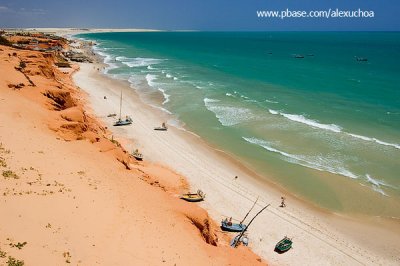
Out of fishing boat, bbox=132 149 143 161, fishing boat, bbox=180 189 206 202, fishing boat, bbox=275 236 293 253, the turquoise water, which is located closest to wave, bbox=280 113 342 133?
the turquoise water

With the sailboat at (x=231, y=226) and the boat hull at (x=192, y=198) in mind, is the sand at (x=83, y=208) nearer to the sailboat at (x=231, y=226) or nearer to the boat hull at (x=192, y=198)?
the sailboat at (x=231, y=226)

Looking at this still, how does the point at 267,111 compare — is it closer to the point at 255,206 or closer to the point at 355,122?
the point at 355,122

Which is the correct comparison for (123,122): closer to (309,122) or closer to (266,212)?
(266,212)

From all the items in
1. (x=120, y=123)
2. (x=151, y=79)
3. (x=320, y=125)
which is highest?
(x=151, y=79)

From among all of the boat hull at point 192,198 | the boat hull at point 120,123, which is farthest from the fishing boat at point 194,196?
the boat hull at point 120,123

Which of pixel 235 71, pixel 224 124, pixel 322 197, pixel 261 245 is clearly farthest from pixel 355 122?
pixel 235 71

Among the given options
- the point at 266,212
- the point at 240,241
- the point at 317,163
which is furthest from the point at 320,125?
the point at 240,241
